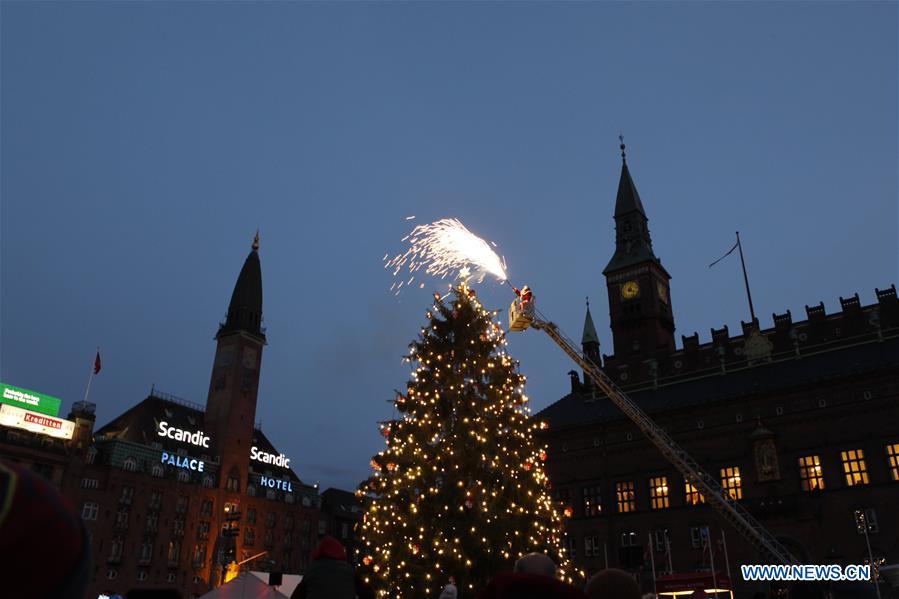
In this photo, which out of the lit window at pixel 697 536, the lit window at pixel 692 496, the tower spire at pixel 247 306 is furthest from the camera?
the tower spire at pixel 247 306

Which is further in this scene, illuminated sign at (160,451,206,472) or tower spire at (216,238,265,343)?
tower spire at (216,238,265,343)

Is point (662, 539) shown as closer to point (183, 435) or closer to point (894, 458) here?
point (894, 458)

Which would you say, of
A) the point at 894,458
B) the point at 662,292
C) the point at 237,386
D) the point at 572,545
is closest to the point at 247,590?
the point at 894,458

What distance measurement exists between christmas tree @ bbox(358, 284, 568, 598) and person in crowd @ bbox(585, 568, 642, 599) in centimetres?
1505

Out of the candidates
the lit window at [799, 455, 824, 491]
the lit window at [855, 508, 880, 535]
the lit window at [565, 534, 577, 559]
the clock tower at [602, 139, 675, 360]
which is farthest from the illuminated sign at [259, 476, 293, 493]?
the lit window at [855, 508, 880, 535]

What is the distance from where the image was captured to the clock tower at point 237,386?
81.8m

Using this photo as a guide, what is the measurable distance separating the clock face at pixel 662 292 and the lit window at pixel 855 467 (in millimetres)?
24960

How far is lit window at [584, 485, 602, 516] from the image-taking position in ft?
170

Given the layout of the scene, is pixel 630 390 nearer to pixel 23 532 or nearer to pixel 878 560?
pixel 878 560

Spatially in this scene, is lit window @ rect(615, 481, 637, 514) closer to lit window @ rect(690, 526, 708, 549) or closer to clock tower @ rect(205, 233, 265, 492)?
lit window @ rect(690, 526, 708, 549)

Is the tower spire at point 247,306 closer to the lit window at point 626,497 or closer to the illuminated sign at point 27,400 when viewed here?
the illuminated sign at point 27,400

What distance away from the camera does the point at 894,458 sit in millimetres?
40000

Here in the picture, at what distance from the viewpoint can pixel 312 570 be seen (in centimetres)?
776

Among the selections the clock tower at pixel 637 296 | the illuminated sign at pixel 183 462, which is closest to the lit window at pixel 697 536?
the clock tower at pixel 637 296
